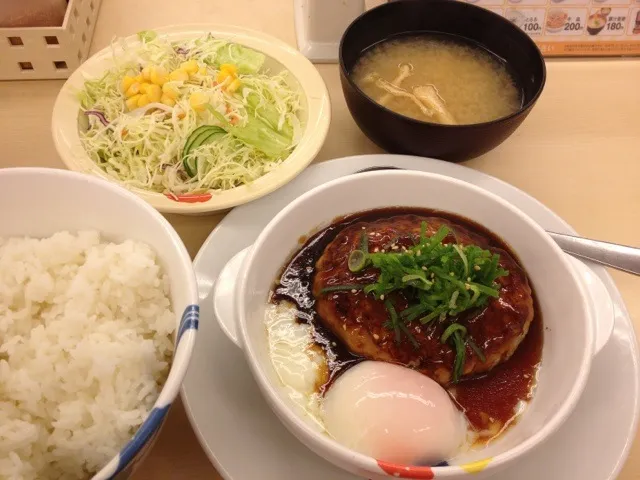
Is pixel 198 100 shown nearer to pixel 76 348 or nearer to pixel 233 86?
pixel 233 86

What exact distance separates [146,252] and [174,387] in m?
0.39

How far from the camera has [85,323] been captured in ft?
3.96

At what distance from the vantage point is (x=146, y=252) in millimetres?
1280

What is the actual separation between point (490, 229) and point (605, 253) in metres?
0.37

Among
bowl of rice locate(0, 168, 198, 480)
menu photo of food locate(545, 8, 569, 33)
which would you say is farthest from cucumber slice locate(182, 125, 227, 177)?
menu photo of food locate(545, 8, 569, 33)

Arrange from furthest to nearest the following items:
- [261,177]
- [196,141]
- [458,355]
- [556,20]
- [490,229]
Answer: [556,20], [196,141], [261,177], [490,229], [458,355]

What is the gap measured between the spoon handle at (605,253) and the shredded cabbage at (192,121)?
102cm

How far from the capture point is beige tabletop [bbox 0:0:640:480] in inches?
79.6

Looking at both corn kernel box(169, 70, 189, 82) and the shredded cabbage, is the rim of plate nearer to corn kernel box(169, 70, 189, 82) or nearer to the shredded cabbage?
the shredded cabbage

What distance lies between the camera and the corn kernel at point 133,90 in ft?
7.38

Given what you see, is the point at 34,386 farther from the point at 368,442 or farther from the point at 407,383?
the point at 407,383

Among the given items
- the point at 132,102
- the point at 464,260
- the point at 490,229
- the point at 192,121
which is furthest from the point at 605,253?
the point at 132,102

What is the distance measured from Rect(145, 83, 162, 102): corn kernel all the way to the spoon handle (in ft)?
5.45

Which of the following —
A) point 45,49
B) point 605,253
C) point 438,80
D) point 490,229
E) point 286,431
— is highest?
point 45,49
